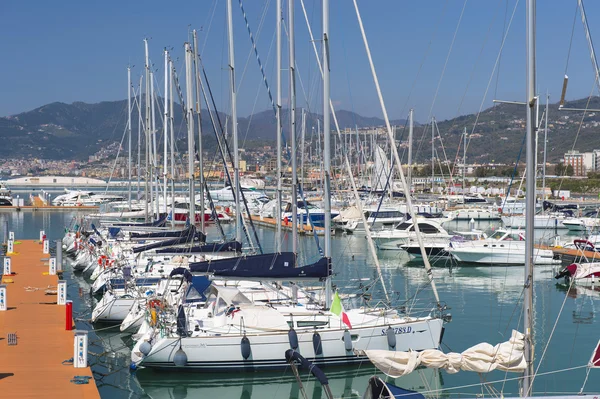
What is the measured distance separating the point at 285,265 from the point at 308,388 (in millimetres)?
3044

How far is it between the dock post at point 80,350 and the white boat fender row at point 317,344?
16.2ft

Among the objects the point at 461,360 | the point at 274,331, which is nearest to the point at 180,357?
the point at 274,331

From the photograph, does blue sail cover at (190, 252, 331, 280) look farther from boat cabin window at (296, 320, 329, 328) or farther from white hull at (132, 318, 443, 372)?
white hull at (132, 318, 443, 372)

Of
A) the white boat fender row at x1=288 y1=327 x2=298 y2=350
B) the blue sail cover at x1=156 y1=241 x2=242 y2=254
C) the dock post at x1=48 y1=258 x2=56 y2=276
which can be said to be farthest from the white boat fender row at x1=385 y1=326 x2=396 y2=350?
the dock post at x1=48 y1=258 x2=56 y2=276

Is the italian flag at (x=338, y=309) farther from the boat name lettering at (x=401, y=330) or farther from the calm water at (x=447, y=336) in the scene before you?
the calm water at (x=447, y=336)

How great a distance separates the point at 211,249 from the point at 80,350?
951cm

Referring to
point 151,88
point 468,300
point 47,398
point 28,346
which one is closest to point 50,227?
point 151,88

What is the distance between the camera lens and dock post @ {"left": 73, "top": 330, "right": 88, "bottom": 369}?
→ 1700 centimetres

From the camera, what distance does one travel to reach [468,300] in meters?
30.0

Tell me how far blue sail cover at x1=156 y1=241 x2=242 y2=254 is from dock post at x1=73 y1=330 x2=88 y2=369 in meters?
8.90

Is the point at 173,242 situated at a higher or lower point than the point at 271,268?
lower

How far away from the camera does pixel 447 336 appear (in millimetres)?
23391

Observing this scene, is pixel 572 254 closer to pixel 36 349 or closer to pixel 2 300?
pixel 2 300

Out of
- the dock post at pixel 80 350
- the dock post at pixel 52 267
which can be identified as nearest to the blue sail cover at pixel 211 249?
the dock post at pixel 52 267
